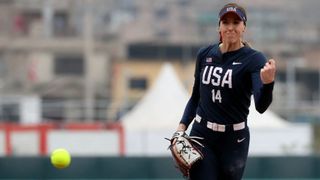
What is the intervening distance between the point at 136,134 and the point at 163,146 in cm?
99

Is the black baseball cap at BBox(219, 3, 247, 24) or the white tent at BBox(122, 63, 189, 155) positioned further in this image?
the white tent at BBox(122, 63, 189, 155)

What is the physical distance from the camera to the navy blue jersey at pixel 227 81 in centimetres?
669

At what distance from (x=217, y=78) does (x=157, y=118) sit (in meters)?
18.5

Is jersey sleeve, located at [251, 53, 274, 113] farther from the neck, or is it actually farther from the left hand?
the neck

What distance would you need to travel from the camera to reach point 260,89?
636 centimetres

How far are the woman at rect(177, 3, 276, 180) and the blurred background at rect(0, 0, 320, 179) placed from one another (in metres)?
8.57

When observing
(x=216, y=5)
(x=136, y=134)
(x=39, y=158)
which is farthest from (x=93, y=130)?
(x=216, y=5)

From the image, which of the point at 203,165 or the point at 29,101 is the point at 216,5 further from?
the point at 203,165

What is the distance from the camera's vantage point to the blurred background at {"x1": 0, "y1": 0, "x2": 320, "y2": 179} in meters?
15.9

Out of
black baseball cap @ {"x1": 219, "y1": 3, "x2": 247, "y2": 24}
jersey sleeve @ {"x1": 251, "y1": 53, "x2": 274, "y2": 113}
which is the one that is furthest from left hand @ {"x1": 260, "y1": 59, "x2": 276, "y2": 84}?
black baseball cap @ {"x1": 219, "y1": 3, "x2": 247, "y2": 24}

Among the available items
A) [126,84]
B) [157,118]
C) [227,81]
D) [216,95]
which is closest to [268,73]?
[227,81]

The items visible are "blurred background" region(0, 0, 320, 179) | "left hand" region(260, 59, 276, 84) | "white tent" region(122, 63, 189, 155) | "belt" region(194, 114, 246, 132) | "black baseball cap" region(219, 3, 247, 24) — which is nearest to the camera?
"left hand" region(260, 59, 276, 84)

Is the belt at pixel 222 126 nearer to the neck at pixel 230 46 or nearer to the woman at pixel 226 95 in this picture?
the woman at pixel 226 95

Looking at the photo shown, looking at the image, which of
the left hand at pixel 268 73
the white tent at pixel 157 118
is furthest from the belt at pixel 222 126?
the white tent at pixel 157 118
